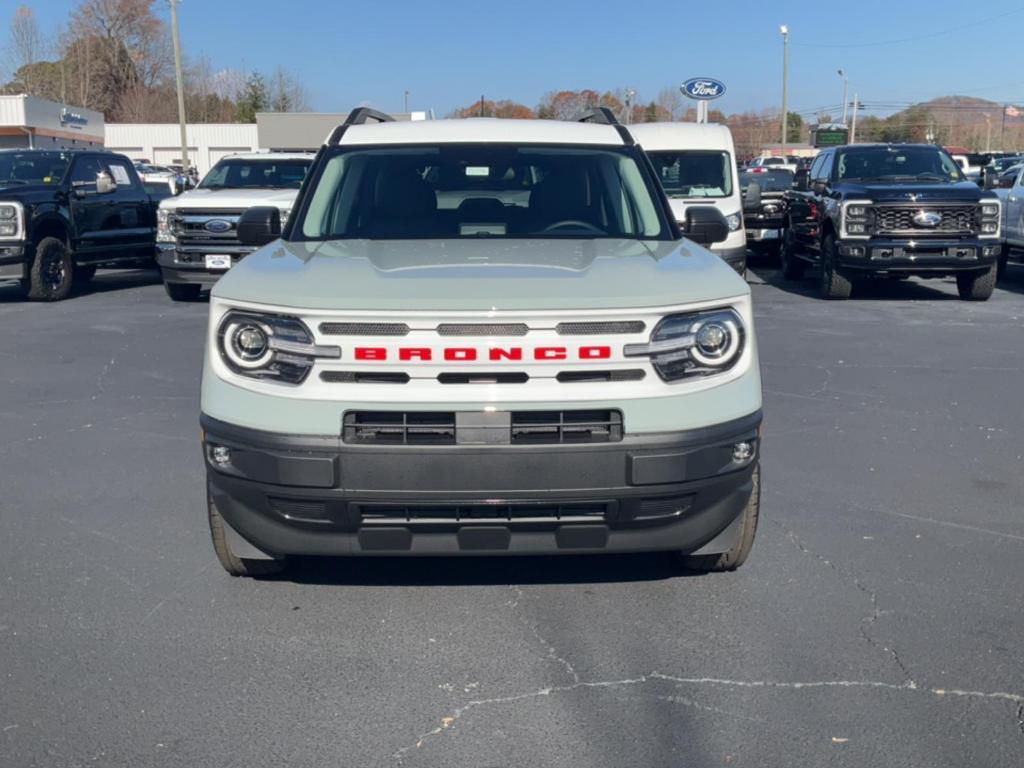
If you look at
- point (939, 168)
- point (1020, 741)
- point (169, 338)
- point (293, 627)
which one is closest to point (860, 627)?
point (1020, 741)

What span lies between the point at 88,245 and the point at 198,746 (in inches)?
504

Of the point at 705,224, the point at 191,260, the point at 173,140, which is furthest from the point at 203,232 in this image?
the point at 173,140

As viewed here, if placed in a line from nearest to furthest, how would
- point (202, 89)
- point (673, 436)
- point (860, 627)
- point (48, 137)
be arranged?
point (673, 436) < point (860, 627) < point (48, 137) < point (202, 89)

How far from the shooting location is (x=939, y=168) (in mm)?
14344

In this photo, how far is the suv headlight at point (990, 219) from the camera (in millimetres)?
13461

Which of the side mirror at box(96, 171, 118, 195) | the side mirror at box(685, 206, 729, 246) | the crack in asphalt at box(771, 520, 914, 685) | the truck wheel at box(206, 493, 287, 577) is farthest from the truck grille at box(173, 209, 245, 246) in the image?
the crack in asphalt at box(771, 520, 914, 685)

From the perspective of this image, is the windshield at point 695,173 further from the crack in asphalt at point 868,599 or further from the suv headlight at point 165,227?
the crack in asphalt at point 868,599

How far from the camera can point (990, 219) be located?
44.3 feet

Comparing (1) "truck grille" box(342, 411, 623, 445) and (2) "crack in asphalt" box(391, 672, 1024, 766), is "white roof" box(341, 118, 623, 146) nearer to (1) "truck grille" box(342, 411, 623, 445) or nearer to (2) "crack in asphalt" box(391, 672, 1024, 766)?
(1) "truck grille" box(342, 411, 623, 445)

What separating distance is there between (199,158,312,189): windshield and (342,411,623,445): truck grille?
38.3 ft

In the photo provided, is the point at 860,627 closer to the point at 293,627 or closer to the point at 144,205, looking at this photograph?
the point at 293,627

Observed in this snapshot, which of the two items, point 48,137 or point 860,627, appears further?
point 48,137

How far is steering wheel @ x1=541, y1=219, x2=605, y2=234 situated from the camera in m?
5.25

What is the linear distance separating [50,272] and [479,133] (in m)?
10.3
